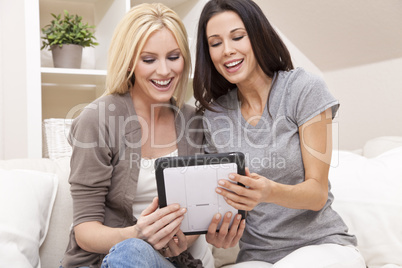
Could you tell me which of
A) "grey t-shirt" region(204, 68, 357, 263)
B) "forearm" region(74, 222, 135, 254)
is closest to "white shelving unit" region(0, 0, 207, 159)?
"forearm" region(74, 222, 135, 254)

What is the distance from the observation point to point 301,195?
1.04m

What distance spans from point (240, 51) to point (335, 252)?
0.56 meters

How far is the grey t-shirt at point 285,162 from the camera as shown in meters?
1.12

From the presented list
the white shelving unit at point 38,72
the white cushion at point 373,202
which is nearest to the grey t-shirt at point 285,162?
the white cushion at point 373,202

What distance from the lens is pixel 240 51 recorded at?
45.6 inches

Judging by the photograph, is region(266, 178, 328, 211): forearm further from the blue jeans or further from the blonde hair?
the blonde hair

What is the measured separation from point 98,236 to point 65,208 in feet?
1.09

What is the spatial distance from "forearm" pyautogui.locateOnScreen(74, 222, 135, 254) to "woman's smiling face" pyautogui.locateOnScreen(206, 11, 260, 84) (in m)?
0.50

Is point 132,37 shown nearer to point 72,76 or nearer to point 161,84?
point 161,84

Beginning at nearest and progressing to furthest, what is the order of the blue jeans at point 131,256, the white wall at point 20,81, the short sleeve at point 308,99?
the blue jeans at point 131,256
the short sleeve at point 308,99
the white wall at point 20,81

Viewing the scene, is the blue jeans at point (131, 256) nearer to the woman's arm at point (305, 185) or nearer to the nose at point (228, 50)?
the woman's arm at point (305, 185)

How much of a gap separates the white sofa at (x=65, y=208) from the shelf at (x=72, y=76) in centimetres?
39

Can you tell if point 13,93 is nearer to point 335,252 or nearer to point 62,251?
point 62,251

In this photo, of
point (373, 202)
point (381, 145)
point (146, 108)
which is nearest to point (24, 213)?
point (146, 108)
